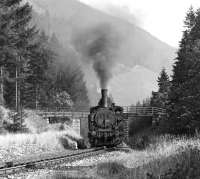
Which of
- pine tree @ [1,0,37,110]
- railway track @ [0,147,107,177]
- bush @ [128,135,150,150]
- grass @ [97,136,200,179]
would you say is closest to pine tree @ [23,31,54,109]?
pine tree @ [1,0,37,110]

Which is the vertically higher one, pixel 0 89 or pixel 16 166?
pixel 0 89

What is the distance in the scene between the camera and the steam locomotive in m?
24.4

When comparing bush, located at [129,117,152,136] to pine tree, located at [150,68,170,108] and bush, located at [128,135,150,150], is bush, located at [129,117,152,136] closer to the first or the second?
pine tree, located at [150,68,170,108]

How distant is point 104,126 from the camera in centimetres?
2447

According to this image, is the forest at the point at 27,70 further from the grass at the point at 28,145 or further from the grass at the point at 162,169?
the grass at the point at 162,169

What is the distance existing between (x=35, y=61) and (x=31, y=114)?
59.5ft

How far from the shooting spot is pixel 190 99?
966 inches

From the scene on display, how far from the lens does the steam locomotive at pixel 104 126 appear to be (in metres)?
24.4

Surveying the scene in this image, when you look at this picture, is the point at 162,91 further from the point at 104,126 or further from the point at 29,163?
the point at 29,163

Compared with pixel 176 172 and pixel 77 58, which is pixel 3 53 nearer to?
pixel 176 172

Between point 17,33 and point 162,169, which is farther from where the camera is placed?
point 17,33

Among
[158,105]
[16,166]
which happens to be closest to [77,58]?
[158,105]

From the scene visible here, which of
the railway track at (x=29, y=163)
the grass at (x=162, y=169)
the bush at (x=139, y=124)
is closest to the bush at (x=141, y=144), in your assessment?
the railway track at (x=29, y=163)

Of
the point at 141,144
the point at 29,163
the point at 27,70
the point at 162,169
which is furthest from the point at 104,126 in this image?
the point at 27,70
